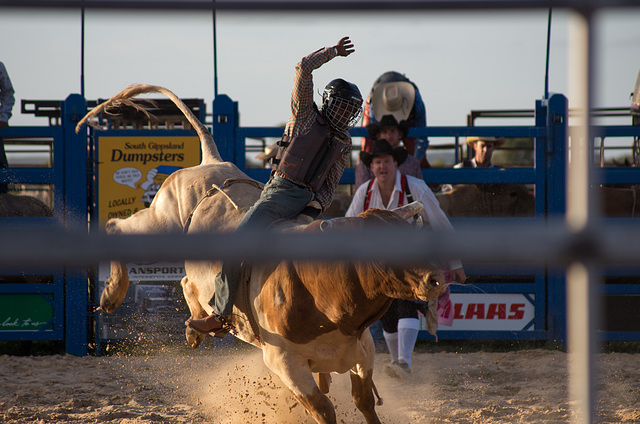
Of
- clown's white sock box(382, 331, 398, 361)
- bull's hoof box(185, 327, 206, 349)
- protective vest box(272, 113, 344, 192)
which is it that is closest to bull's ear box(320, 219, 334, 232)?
protective vest box(272, 113, 344, 192)

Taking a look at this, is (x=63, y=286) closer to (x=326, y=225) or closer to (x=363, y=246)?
(x=326, y=225)

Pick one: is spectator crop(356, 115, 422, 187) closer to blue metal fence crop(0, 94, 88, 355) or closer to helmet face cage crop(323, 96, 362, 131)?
helmet face cage crop(323, 96, 362, 131)

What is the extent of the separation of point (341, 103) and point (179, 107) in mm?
1684

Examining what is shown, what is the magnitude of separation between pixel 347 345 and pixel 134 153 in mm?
3836

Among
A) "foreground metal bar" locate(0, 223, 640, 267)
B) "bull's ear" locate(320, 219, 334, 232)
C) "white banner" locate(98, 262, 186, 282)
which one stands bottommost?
"white banner" locate(98, 262, 186, 282)

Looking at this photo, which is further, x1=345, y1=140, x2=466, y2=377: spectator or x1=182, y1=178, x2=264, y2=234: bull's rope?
x1=345, y1=140, x2=466, y2=377: spectator

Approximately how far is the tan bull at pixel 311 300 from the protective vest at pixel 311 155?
40 centimetres

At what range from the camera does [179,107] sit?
203 inches

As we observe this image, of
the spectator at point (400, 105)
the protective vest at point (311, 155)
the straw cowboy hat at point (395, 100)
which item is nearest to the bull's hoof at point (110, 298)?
the protective vest at point (311, 155)

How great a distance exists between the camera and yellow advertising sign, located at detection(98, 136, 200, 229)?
21.4ft

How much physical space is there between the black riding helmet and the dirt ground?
5.96ft

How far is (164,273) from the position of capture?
640 cm

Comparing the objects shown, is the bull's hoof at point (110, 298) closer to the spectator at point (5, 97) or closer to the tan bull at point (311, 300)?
the tan bull at point (311, 300)

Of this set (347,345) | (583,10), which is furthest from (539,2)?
(347,345)
